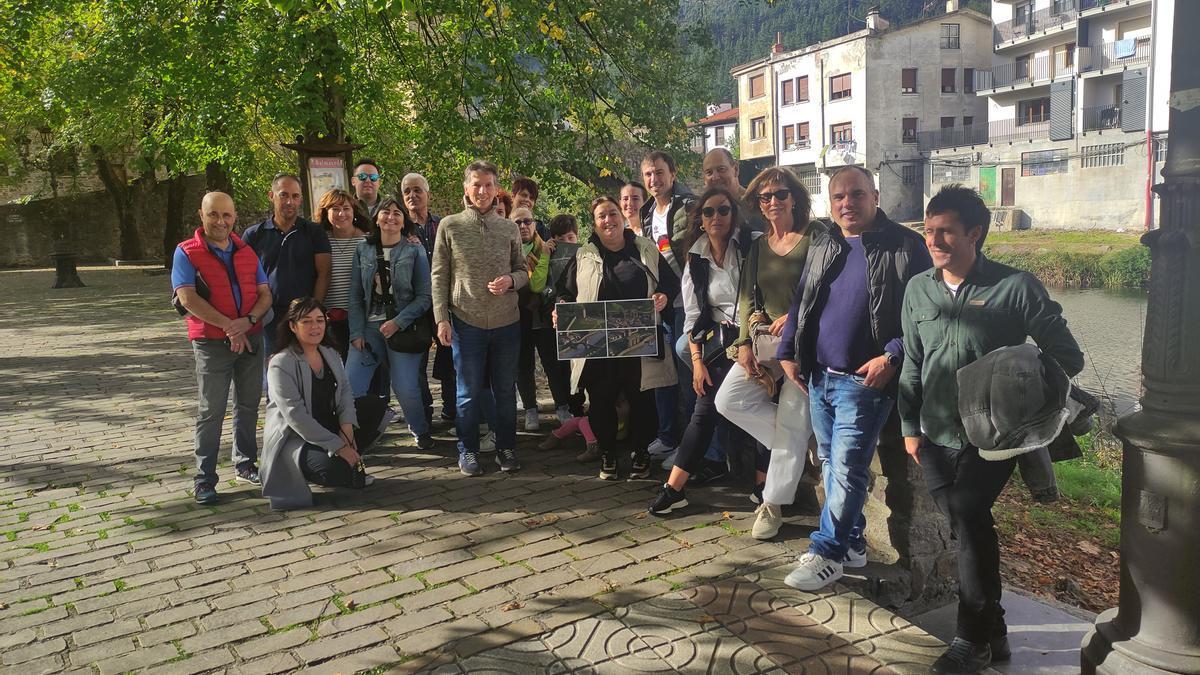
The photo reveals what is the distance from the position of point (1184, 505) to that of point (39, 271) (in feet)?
130

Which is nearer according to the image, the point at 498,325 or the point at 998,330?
the point at 998,330

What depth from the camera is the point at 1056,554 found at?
20.9ft

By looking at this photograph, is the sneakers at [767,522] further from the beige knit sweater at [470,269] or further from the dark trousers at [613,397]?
the beige knit sweater at [470,269]

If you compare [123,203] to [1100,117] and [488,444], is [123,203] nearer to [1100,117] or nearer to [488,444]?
[488,444]

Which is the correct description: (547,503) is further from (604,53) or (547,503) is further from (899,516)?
(604,53)

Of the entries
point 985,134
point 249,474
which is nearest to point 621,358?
point 249,474

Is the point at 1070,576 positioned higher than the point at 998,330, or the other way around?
the point at 998,330

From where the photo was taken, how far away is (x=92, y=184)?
43.0 m

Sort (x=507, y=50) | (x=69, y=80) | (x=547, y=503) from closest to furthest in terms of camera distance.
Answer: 1. (x=547, y=503)
2. (x=507, y=50)
3. (x=69, y=80)

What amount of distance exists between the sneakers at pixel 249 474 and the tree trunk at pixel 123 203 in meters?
34.1

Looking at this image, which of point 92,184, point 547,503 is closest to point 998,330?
point 547,503

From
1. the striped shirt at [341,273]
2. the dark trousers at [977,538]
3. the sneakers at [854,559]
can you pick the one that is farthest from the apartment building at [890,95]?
the dark trousers at [977,538]

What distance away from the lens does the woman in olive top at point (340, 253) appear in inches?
278

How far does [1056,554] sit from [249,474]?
5.71 meters
